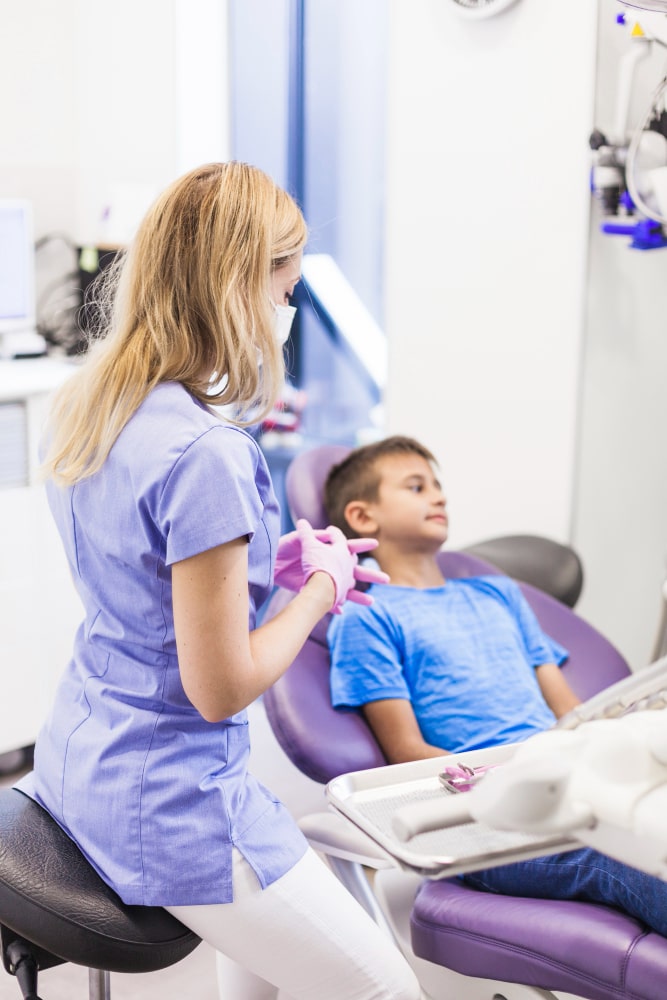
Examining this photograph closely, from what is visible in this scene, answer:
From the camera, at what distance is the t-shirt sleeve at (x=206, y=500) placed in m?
1.13

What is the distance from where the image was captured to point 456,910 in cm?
146

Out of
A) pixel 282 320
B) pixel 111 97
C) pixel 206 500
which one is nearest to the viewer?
pixel 206 500

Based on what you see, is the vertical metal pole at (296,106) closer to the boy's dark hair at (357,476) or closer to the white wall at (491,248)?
the white wall at (491,248)

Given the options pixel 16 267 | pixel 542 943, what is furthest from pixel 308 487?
pixel 16 267

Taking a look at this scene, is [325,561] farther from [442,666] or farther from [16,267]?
[16,267]

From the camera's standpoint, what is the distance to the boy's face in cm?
194

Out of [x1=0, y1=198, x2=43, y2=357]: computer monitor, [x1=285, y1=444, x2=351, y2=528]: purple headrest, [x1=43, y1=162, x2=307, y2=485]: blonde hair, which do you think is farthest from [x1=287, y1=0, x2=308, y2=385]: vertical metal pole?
[x1=43, y1=162, x2=307, y2=485]: blonde hair

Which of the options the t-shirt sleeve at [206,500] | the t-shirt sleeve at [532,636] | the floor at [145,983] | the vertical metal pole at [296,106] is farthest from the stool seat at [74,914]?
the vertical metal pole at [296,106]

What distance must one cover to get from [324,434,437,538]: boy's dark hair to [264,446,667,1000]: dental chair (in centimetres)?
3

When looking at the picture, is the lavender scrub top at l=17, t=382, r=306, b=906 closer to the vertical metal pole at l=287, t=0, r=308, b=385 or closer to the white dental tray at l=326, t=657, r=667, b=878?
the white dental tray at l=326, t=657, r=667, b=878

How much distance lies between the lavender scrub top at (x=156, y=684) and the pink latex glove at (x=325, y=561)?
0.40ft

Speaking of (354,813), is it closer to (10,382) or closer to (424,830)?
(424,830)

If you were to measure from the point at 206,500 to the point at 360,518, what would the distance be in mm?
860

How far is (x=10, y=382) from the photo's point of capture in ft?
8.46
